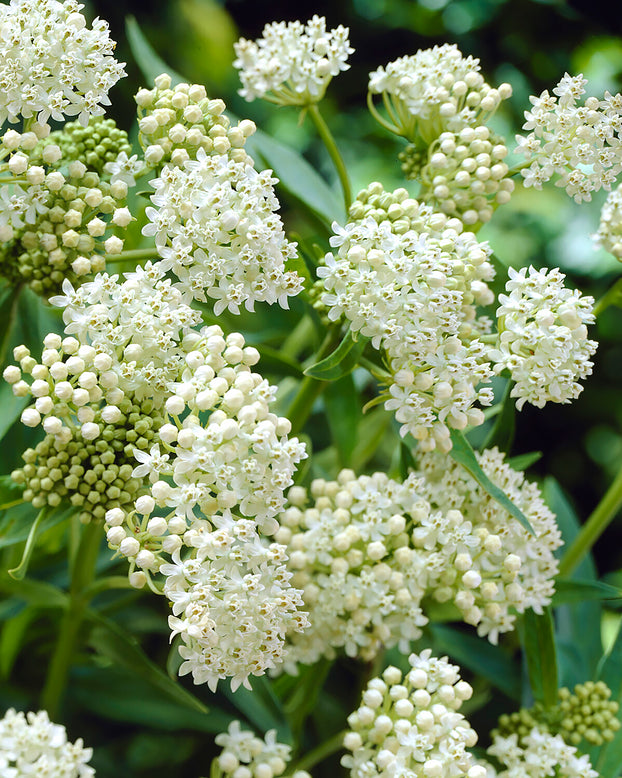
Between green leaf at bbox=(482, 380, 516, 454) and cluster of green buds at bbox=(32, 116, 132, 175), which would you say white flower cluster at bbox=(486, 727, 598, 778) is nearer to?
green leaf at bbox=(482, 380, 516, 454)

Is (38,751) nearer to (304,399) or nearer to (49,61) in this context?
(304,399)

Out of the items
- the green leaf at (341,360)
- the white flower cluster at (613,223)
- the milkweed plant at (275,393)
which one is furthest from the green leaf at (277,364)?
the white flower cluster at (613,223)

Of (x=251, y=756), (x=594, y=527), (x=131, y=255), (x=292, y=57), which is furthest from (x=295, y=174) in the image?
(x=251, y=756)

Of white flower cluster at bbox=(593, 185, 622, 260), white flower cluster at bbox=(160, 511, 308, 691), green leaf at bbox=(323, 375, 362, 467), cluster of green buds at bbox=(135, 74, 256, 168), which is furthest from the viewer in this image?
green leaf at bbox=(323, 375, 362, 467)

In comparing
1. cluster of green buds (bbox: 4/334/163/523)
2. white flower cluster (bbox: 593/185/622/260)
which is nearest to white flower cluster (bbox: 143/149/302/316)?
cluster of green buds (bbox: 4/334/163/523)

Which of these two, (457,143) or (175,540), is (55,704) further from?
(457,143)
